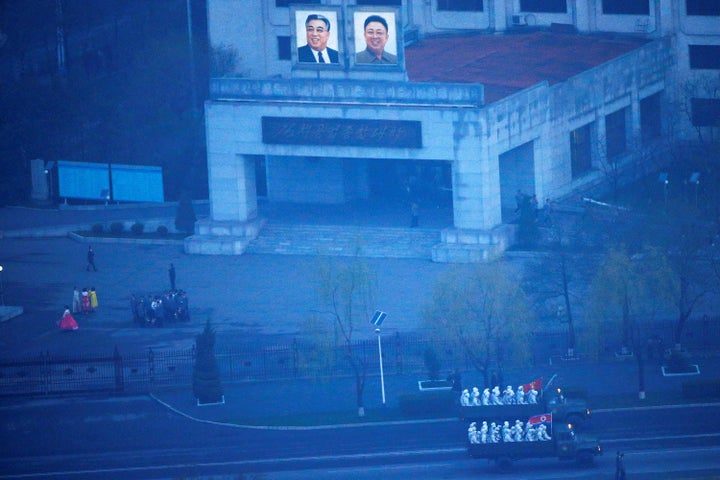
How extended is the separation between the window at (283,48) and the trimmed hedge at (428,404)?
123 ft

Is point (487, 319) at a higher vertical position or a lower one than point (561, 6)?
lower

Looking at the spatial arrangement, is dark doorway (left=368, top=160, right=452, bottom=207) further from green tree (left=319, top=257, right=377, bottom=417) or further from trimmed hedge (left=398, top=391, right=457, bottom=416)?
trimmed hedge (left=398, top=391, right=457, bottom=416)

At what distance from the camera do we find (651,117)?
84.1 m

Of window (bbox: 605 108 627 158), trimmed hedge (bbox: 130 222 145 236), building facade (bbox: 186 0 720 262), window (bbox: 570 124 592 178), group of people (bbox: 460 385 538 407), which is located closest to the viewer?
group of people (bbox: 460 385 538 407)

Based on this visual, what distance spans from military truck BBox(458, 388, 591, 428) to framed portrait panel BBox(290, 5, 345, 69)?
25.0 metres

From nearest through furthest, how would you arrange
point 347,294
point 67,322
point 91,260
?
point 347,294 → point 67,322 → point 91,260

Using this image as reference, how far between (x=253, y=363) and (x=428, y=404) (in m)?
8.27

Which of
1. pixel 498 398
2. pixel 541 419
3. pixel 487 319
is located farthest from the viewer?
pixel 487 319

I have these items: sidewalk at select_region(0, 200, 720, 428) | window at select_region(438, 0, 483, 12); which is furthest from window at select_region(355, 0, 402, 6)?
sidewalk at select_region(0, 200, 720, 428)

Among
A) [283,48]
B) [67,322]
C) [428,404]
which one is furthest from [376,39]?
[428,404]

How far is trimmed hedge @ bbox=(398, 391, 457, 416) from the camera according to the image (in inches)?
2108

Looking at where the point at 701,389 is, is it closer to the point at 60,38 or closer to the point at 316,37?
the point at 316,37

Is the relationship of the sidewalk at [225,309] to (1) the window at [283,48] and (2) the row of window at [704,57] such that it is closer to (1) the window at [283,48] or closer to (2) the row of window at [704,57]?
(1) the window at [283,48]

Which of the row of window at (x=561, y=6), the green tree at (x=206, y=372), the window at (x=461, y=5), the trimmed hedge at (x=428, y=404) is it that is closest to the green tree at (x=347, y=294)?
the trimmed hedge at (x=428, y=404)
